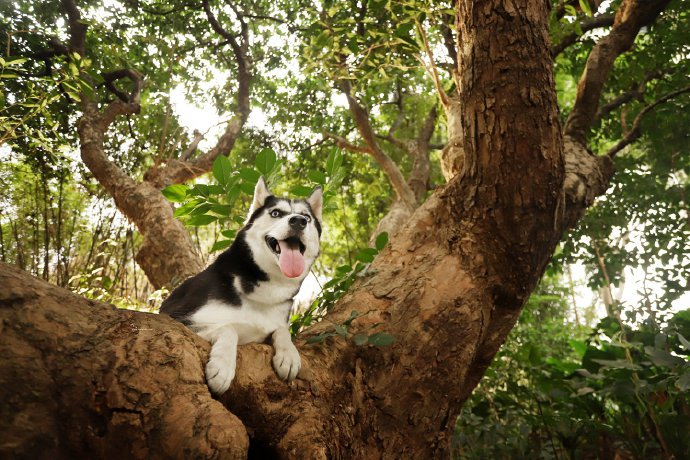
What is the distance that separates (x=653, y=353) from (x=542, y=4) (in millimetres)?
→ 1763

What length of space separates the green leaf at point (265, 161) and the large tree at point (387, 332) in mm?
790

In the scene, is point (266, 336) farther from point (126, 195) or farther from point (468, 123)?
point (126, 195)

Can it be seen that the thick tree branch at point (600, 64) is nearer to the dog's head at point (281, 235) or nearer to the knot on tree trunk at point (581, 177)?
the knot on tree trunk at point (581, 177)

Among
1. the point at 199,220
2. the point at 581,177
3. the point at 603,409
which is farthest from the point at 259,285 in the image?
the point at 603,409

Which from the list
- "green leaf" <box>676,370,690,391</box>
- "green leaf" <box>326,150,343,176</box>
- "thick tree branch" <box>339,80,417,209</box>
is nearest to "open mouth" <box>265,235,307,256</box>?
"green leaf" <box>326,150,343,176</box>

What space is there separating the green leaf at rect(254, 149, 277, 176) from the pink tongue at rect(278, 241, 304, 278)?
0.53 metres

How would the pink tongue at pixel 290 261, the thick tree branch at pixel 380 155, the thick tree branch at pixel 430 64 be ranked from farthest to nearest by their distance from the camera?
the thick tree branch at pixel 380 155 < the thick tree branch at pixel 430 64 < the pink tongue at pixel 290 261

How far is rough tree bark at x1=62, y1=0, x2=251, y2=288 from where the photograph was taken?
12.1 feet

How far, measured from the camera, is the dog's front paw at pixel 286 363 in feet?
4.78

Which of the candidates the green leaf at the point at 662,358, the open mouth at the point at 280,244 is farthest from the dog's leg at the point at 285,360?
the green leaf at the point at 662,358

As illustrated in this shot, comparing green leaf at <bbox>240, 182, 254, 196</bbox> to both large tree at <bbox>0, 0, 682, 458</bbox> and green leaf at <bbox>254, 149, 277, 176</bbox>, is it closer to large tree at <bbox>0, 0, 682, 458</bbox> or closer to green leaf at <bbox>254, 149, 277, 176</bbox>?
green leaf at <bbox>254, 149, 277, 176</bbox>

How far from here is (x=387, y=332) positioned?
74.5 inches

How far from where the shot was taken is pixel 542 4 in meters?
1.93

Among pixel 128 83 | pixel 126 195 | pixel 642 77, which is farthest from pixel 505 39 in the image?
pixel 128 83
